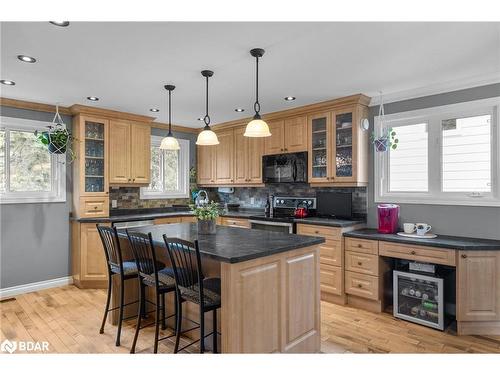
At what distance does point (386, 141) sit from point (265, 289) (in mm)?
2460

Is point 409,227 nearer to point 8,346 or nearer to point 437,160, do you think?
point 437,160

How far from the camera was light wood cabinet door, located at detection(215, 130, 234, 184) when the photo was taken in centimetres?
548

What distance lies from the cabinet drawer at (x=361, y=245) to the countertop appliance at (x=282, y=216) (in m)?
0.76

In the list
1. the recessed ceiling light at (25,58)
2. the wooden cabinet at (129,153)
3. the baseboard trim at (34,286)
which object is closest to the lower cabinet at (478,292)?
the recessed ceiling light at (25,58)

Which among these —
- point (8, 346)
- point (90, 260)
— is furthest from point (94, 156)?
point (8, 346)

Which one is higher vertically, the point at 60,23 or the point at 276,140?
the point at 60,23

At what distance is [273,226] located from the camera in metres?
4.38

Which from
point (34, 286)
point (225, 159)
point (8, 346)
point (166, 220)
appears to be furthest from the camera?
point (225, 159)

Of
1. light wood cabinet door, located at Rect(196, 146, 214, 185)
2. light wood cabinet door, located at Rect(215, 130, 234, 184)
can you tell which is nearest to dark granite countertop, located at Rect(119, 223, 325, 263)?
light wood cabinet door, located at Rect(215, 130, 234, 184)

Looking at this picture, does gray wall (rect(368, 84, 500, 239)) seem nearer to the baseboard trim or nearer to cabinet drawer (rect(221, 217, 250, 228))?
cabinet drawer (rect(221, 217, 250, 228))

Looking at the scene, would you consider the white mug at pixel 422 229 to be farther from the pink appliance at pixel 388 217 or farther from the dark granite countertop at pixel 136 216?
the dark granite countertop at pixel 136 216

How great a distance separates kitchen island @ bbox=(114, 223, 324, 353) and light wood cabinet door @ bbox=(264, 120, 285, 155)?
6.99 ft

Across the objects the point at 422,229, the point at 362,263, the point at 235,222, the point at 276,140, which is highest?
the point at 276,140

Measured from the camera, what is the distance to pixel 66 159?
177 inches
